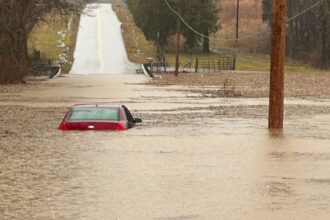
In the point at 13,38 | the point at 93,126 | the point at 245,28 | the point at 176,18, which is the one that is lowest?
the point at 93,126

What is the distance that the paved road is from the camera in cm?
7788

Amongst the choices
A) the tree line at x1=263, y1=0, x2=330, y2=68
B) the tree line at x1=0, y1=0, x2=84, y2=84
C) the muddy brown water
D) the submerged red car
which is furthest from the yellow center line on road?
the submerged red car

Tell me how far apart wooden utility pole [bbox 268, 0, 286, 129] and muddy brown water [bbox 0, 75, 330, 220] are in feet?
1.84

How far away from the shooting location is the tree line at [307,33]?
95.2 metres

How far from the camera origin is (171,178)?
13.7m

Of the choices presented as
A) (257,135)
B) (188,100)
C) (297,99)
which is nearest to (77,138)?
(257,135)

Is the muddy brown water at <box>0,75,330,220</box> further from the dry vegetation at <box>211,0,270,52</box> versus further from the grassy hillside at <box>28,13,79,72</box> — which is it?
the dry vegetation at <box>211,0,270,52</box>

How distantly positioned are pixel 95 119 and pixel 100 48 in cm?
7315

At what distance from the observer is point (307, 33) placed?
105 meters

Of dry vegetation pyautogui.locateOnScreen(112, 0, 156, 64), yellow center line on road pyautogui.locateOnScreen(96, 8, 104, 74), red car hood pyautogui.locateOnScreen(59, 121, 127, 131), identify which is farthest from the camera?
dry vegetation pyautogui.locateOnScreen(112, 0, 156, 64)

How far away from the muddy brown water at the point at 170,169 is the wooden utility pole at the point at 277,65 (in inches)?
22.1

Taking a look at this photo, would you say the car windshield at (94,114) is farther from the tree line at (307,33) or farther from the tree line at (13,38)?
the tree line at (307,33)

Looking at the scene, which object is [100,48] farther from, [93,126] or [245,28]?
[93,126]

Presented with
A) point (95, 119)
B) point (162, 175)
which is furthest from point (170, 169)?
point (95, 119)
